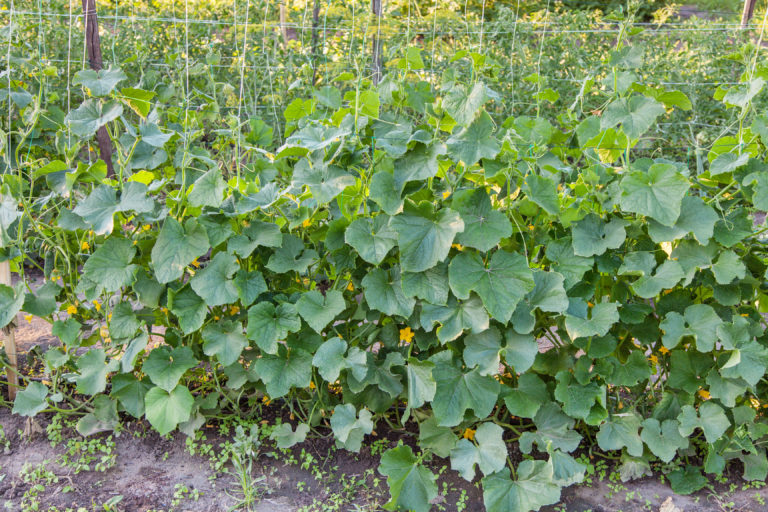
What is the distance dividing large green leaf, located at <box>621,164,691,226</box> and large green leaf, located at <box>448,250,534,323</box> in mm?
376

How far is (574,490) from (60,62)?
167 inches

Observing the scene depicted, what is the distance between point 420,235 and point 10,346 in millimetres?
1698

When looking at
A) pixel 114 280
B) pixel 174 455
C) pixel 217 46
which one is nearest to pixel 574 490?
pixel 174 455

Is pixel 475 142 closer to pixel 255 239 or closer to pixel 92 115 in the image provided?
pixel 255 239

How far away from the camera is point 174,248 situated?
2.29 meters

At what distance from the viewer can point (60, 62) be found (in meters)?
4.79

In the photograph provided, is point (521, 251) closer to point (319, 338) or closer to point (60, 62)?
point (319, 338)

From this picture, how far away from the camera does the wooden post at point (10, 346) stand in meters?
2.64

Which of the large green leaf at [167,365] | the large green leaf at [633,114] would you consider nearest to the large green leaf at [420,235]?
the large green leaf at [633,114]

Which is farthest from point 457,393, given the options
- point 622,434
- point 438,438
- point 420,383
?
point 622,434

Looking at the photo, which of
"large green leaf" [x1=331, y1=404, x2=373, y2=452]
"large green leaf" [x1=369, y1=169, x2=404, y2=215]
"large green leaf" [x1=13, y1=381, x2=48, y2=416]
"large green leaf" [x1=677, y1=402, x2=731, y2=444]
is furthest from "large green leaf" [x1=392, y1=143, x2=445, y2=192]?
"large green leaf" [x1=13, y1=381, x2=48, y2=416]

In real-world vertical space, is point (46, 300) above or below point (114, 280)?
below

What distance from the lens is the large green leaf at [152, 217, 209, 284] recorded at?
2.28 m

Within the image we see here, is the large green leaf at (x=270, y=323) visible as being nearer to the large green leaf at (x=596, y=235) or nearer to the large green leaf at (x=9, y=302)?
the large green leaf at (x=9, y=302)
